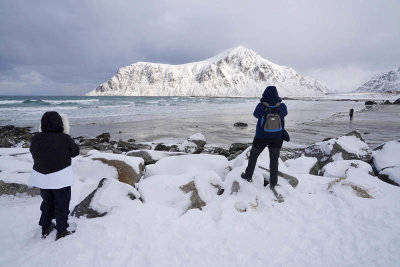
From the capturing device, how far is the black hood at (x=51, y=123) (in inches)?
105

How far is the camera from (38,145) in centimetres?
266

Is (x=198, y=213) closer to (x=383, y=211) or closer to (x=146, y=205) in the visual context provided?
(x=146, y=205)

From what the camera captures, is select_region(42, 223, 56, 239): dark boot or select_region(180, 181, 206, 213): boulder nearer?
select_region(42, 223, 56, 239): dark boot

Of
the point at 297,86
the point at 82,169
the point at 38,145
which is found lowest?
the point at 82,169

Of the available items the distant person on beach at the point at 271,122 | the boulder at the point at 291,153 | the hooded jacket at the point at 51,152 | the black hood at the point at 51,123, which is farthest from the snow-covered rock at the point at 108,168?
the boulder at the point at 291,153

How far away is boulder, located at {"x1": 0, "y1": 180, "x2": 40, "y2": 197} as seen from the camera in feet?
12.9

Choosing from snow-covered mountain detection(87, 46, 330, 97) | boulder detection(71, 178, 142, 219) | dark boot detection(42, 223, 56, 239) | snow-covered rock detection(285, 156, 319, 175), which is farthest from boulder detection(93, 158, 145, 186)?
snow-covered mountain detection(87, 46, 330, 97)

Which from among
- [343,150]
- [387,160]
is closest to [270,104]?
[343,150]

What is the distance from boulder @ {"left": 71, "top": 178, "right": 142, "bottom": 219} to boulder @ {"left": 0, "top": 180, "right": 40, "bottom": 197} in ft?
4.32

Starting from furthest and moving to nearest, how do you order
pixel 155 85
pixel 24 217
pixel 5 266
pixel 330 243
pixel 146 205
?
pixel 155 85 < pixel 146 205 < pixel 24 217 < pixel 330 243 < pixel 5 266

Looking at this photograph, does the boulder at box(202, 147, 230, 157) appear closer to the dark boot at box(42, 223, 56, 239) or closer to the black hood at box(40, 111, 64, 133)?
the dark boot at box(42, 223, 56, 239)

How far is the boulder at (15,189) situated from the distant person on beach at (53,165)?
154 centimetres

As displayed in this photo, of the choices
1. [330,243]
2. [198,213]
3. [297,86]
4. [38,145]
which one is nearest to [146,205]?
[198,213]

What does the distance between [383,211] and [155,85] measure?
19655cm
